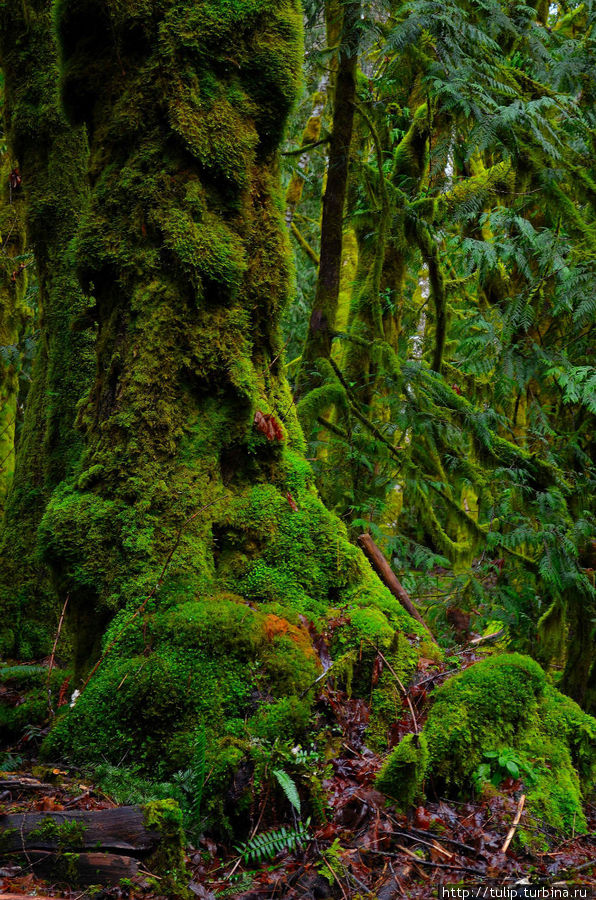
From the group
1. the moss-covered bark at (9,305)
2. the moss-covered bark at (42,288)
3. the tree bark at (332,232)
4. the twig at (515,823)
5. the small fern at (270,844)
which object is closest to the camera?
the small fern at (270,844)

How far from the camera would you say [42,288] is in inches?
239

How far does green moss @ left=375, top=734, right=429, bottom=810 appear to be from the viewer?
2504mm

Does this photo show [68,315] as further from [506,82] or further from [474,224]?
[474,224]

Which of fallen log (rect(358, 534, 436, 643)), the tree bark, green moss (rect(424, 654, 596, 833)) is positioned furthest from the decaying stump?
the tree bark

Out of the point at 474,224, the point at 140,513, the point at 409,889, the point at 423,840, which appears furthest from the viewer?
the point at 474,224

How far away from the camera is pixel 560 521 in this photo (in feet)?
16.9

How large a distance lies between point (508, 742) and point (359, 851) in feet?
3.09

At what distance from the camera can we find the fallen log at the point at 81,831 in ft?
6.94

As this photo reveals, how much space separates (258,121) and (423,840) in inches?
150

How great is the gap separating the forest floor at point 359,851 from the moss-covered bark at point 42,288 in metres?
2.94

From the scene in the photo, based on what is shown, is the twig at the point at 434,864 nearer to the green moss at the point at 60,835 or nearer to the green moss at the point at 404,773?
the green moss at the point at 404,773

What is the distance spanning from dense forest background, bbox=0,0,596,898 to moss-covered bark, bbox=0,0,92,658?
0.03 metres

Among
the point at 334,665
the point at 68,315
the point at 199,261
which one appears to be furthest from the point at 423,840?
the point at 68,315

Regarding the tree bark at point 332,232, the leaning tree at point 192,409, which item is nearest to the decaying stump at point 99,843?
the leaning tree at point 192,409
